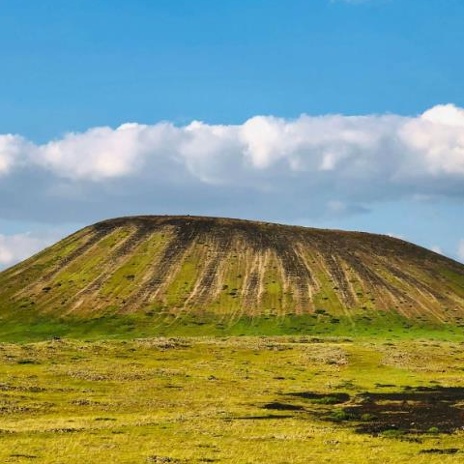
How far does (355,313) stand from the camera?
600ft

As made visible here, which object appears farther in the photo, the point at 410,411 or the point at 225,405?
the point at 225,405

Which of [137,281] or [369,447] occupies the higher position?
[137,281]

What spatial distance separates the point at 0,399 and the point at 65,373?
1813 cm

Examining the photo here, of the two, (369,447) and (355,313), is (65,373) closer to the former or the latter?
(369,447)

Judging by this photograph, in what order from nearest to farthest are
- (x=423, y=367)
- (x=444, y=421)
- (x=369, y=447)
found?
(x=369, y=447) < (x=444, y=421) < (x=423, y=367)

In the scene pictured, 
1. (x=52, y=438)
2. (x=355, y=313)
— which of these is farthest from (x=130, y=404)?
(x=355, y=313)

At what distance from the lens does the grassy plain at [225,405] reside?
39875mm

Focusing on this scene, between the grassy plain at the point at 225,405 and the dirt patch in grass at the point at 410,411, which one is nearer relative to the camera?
the grassy plain at the point at 225,405

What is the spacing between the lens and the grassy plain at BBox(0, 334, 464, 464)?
3988 cm

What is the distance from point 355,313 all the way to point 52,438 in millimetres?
147643

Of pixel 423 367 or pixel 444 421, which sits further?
pixel 423 367

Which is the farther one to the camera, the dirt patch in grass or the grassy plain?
the dirt patch in grass

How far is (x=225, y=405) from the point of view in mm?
60656

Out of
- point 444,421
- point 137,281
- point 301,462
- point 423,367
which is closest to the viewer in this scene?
point 301,462
